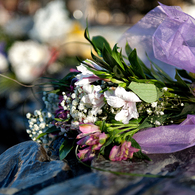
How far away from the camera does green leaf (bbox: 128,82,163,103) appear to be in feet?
2.00

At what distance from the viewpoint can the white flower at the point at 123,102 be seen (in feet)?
1.97

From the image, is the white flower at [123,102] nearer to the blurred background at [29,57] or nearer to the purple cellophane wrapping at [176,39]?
the purple cellophane wrapping at [176,39]

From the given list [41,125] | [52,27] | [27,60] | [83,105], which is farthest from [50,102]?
[52,27]

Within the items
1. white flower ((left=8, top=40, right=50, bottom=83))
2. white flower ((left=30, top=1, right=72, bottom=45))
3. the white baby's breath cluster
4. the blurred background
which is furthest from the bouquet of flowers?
white flower ((left=30, top=1, right=72, bottom=45))

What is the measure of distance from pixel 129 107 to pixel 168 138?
0.38ft

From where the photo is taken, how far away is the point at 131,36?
870 mm

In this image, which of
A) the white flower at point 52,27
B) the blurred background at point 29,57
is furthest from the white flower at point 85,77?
the white flower at point 52,27

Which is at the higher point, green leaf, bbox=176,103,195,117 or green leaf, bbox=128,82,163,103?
green leaf, bbox=128,82,163,103

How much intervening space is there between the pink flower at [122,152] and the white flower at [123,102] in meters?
0.07

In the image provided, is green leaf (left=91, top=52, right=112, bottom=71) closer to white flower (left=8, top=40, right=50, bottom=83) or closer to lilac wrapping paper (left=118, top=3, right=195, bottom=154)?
lilac wrapping paper (left=118, top=3, right=195, bottom=154)

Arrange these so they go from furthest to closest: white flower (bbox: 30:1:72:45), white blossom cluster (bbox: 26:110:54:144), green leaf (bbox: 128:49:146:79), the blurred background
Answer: white flower (bbox: 30:1:72:45) → the blurred background → white blossom cluster (bbox: 26:110:54:144) → green leaf (bbox: 128:49:146:79)

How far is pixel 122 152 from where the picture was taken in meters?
0.56

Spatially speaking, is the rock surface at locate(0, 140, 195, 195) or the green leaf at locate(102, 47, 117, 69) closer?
the rock surface at locate(0, 140, 195, 195)

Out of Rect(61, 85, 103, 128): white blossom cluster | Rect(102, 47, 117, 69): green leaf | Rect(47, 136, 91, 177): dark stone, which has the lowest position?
Rect(47, 136, 91, 177): dark stone
